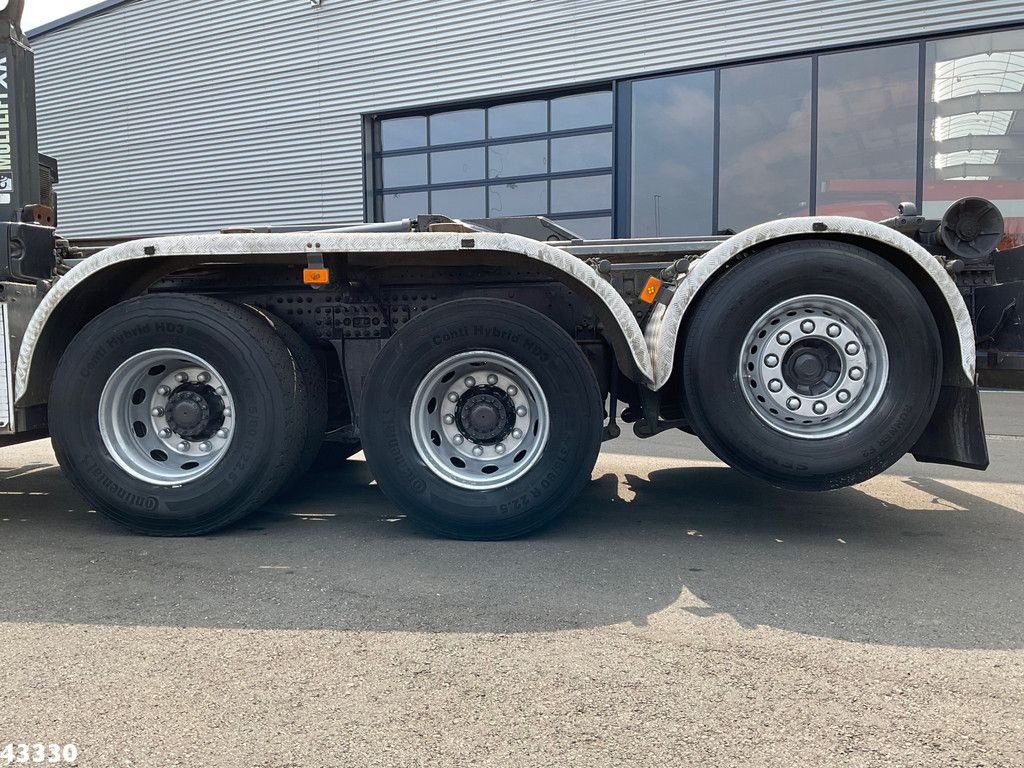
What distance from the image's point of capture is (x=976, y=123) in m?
10.6

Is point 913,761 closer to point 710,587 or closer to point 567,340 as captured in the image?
point 710,587

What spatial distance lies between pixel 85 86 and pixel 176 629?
1740cm

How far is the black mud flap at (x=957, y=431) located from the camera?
3459 millimetres

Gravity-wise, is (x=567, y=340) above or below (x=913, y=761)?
above

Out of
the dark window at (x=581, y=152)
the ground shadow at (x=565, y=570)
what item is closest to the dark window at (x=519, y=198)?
the dark window at (x=581, y=152)

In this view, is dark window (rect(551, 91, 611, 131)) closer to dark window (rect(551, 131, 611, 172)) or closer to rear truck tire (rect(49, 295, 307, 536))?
dark window (rect(551, 131, 611, 172))

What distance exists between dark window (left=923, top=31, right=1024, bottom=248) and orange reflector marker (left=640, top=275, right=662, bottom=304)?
349 inches

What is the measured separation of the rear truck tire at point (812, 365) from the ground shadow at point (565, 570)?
48cm

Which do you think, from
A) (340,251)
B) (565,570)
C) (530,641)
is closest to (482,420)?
(565,570)

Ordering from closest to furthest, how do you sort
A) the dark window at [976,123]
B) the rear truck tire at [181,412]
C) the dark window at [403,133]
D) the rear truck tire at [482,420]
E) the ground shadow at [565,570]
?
the ground shadow at [565,570], the rear truck tire at [482,420], the rear truck tire at [181,412], the dark window at [976,123], the dark window at [403,133]

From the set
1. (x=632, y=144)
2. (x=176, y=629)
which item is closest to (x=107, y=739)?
(x=176, y=629)

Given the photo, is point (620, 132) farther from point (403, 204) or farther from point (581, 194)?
point (403, 204)

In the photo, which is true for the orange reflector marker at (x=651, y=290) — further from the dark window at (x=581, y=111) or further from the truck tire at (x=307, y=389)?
the dark window at (x=581, y=111)

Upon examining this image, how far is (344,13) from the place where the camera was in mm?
13898
